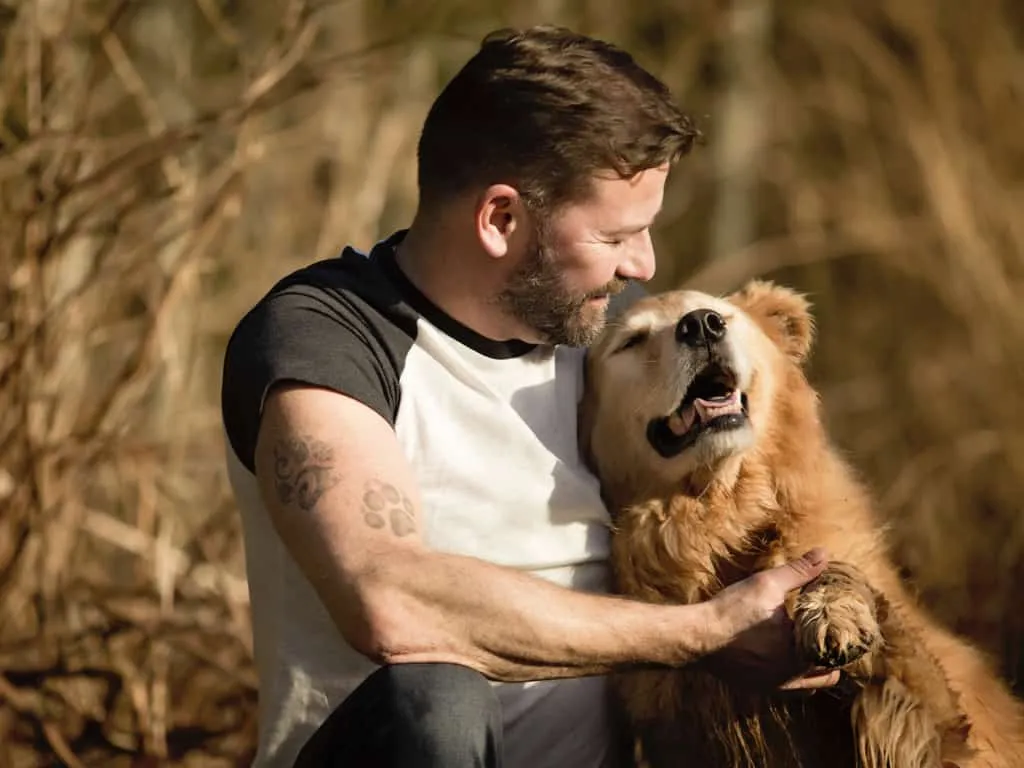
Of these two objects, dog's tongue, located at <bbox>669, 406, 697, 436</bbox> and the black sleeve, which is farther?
dog's tongue, located at <bbox>669, 406, 697, 436</bbox>

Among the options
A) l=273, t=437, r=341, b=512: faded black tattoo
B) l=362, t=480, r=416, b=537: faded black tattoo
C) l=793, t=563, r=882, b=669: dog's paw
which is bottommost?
l=793, t=563, r=882, b=669: dog's paw

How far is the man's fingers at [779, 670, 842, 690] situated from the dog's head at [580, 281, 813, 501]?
1.75ft

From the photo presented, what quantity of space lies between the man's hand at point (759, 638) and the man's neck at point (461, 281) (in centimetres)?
73

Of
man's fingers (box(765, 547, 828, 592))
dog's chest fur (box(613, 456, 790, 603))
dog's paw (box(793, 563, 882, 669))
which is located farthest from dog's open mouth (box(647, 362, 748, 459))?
dog's paw (box(793, 563, 882, 669))

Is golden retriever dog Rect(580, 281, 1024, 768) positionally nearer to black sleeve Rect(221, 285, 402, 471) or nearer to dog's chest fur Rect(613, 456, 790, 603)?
dog's chest fur Rect(613, 456, 790, 603)

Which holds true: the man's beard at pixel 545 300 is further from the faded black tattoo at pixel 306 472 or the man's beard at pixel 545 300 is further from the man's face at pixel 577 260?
the faded black tattoo at pixel 306 472

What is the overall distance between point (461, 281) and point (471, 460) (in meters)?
0.38

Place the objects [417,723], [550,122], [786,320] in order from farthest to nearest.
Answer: [786,320], [550,122], [417,723]

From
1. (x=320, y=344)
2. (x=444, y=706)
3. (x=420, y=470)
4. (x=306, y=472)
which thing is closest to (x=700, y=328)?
(x=420, y=470)

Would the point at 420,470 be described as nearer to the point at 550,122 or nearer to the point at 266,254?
the point at 550,122

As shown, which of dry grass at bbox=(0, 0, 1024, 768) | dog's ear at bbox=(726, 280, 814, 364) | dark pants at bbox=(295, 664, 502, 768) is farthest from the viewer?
dry grass at bbox=(0, 0, 1024, 768)

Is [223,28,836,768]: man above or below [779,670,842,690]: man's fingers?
above

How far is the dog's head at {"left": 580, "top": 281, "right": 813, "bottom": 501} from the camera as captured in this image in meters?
3.30

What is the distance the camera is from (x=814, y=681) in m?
2.95
